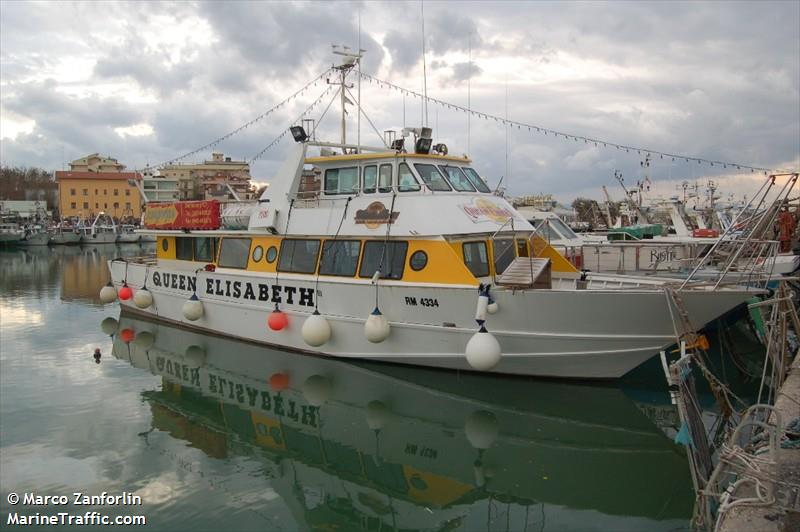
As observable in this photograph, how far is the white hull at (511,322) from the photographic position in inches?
368

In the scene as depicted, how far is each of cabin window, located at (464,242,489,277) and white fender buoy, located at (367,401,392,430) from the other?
2.76 metres

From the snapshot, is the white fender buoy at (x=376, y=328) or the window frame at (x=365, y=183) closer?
the white fender buoy at (x=376, y=328)

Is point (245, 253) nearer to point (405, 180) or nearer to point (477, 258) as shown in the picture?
point (405, 180)

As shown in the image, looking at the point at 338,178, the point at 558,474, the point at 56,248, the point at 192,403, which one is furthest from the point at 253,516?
the point at 56,248

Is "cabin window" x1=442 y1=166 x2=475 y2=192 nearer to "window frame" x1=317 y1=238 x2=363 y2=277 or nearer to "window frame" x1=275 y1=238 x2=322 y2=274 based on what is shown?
"window frame" x1=317 y1=238 x2=363 y2=277

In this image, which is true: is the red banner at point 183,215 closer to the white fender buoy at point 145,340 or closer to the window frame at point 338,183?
the white fender buoy at point 145,340

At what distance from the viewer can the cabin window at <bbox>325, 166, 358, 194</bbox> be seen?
12.2 meters

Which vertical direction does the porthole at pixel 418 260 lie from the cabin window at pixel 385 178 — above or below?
below

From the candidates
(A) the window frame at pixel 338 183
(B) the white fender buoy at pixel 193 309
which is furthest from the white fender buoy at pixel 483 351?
(B) the white fender buoy at pixel 193 309

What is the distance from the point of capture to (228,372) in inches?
482

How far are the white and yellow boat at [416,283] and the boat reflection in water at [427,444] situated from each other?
1.93 feet

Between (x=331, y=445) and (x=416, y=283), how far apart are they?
313 cm

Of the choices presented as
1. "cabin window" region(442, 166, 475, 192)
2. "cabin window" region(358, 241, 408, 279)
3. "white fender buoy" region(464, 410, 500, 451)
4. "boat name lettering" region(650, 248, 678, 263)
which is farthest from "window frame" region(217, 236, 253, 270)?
"boat name lettering" region(650, 248, 678, 263)

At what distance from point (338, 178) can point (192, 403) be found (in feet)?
16.5
